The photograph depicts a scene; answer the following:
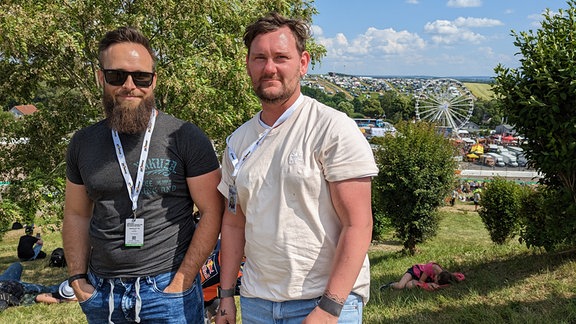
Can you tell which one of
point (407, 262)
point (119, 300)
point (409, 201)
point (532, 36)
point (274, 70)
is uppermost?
point (532, 36)

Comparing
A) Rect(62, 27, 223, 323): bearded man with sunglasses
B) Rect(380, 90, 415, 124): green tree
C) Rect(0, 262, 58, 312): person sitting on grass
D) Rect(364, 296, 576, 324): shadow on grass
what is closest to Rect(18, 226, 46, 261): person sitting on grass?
Rect(0, 262, 58, 312): person sitting on grass

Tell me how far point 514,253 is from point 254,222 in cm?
667

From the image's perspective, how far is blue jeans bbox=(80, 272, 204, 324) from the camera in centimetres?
223

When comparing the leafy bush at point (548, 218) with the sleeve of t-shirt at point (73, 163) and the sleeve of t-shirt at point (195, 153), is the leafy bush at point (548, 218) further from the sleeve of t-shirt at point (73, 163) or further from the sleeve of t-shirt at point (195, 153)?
the sleeve of t-shirt at point (73, 163)

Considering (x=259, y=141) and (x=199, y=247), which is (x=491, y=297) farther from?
(x=259, y=141)

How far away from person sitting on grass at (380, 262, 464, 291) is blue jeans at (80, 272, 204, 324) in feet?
16.4

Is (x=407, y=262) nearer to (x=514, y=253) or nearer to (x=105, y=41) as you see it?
(x=514, y=253)

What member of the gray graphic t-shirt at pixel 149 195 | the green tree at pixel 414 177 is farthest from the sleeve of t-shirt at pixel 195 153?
the green tree at pixel 414 177

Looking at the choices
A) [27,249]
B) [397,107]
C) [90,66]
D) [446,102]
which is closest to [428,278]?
[90,66]

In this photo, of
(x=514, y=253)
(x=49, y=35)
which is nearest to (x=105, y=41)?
(x=49, y=35)

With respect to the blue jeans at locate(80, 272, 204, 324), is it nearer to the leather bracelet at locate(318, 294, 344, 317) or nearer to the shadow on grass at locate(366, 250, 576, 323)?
the leather bracelet at locate(318, 294, 344, 317)

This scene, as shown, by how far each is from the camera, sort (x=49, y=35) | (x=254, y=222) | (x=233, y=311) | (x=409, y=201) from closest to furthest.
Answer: (x=254, y=222) → (x=233, y=311) → (x=49, y=35) → (x=409, y=201)

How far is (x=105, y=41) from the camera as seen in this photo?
232 centimetres

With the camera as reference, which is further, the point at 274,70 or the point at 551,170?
the point at 551,170
